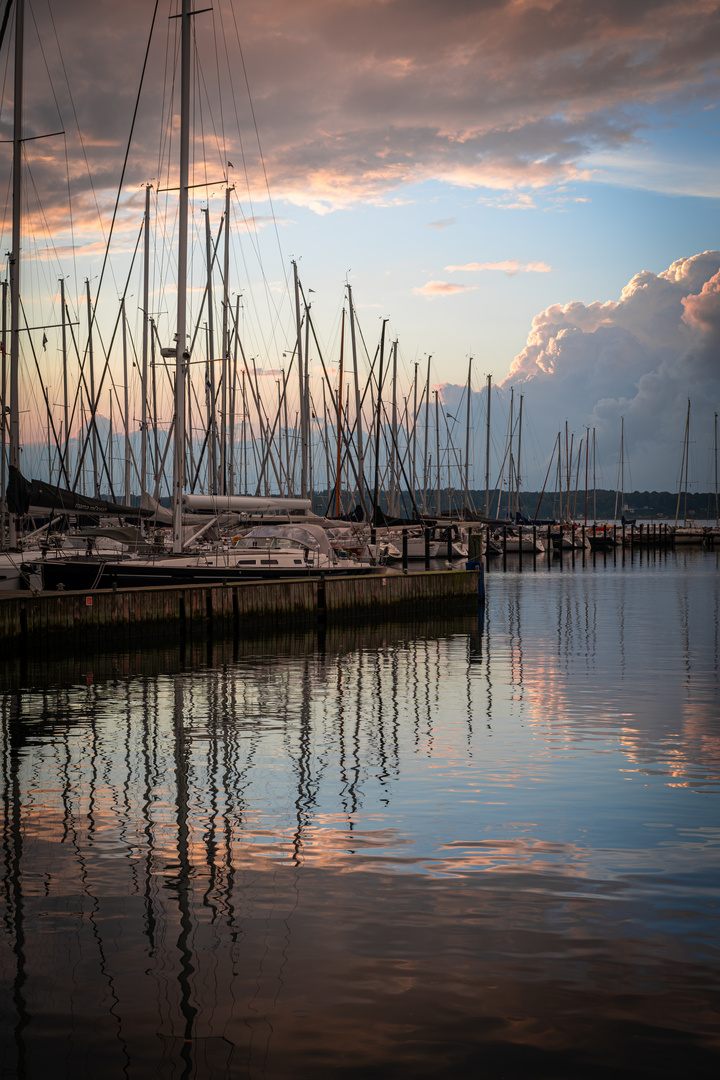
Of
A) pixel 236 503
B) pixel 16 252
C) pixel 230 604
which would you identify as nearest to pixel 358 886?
pixel 230 604

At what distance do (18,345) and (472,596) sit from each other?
21231mm

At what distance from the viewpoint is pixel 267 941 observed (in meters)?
8.54

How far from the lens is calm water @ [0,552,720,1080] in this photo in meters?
6.89

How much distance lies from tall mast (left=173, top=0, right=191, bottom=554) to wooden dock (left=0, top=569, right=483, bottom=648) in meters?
3.63

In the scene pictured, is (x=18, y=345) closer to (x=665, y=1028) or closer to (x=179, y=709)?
(x=179, y=709)

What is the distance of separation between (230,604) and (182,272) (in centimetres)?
1090

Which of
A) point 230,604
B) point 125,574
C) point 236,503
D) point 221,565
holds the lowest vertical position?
point 230,604

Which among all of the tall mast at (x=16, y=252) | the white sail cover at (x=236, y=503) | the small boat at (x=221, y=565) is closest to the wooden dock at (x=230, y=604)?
the small boat at (x=221, y=565)

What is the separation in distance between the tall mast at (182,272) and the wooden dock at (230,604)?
3.63 meters

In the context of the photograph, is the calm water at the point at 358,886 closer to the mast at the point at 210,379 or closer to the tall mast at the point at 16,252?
the tall mast at the point at 16,252

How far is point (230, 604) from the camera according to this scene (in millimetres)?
33625

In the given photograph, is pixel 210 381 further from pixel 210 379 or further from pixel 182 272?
pixel 182 272

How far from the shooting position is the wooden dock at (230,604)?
2786 centimetres

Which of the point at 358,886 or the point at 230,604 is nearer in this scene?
the point at 358,886
